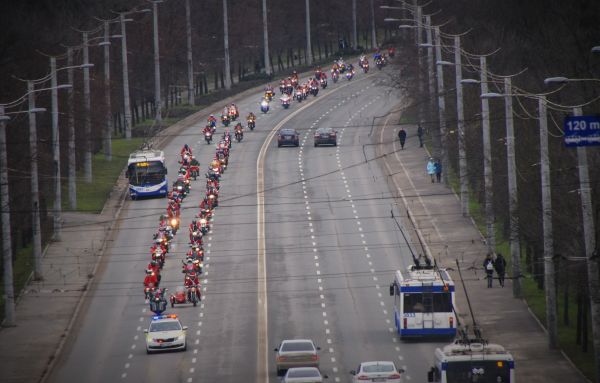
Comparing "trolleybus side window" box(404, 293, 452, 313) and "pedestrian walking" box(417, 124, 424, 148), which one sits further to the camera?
"pedestrian walking" box(417, 124, 424, 148)

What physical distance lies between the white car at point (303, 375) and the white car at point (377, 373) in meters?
1.19

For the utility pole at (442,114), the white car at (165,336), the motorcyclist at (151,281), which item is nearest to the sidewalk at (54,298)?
the motorcyclist at (151,281)

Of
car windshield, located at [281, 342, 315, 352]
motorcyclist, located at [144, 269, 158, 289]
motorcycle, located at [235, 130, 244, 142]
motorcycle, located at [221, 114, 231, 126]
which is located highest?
motorcycle, located at [221, 114, 231, 126]

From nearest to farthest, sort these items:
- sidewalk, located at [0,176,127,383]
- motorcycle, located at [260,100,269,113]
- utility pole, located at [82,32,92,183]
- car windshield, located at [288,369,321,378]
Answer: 1. car windshield, located at [288,369,321,378]
2. sidewalk, located at [0,176,127,383]
3. utility pole, located at [82,32,92,183]
4. motorcycle, located at [260,100,269,113]

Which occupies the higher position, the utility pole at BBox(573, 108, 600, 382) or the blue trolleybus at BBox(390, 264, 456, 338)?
the utility pole at BBox(573, 108, 600, 382)

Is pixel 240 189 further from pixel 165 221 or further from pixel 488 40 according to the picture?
pixel 488 40

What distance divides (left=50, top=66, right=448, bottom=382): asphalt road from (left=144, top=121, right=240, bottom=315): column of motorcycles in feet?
1.98

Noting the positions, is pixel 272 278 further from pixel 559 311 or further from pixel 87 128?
pixel 87 128

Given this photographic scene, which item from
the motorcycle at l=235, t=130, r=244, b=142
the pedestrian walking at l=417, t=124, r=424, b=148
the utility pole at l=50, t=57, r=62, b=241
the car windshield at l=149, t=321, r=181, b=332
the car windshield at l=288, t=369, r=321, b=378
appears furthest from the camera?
the motorcycle at l=235, t=130, r=244, b=142

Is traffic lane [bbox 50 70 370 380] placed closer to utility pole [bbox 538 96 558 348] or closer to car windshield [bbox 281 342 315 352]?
car windshield [bbox 281 342 315 352]

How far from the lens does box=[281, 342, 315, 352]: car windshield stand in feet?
184

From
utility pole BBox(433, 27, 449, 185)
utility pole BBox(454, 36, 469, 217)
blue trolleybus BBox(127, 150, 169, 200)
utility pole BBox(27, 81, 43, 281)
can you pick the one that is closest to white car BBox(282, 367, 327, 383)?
utility pole BBox(27, 81, 43, 281)

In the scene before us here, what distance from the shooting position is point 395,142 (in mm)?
115438

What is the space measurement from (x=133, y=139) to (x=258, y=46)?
66597mm
